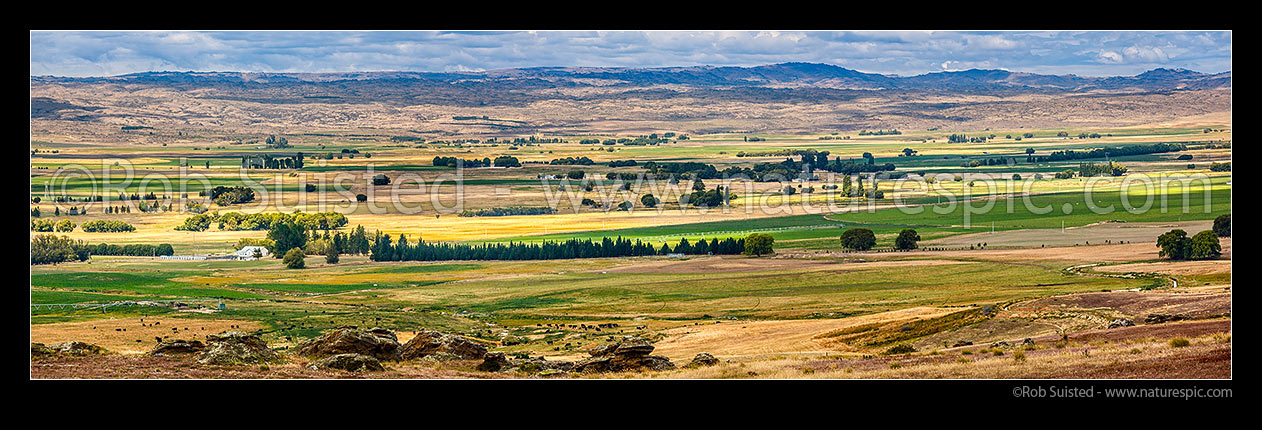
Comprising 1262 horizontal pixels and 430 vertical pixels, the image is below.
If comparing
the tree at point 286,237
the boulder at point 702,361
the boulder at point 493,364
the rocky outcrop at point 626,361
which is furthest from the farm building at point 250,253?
the boulder at point 702,361

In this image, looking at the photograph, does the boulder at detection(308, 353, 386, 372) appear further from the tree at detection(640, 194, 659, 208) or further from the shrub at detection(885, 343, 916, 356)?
the tree at detection(640, 194, 659, 208)

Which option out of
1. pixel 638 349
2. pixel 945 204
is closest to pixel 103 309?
pixel 638 349

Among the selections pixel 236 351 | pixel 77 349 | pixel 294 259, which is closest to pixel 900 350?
pixel 236 351

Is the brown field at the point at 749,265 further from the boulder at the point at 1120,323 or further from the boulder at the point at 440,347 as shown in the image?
the boulder at the point at 440,347

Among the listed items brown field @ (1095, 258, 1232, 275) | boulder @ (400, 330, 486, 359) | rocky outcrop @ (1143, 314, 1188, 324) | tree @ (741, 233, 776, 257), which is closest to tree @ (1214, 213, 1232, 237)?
brown field @ (1095, 258, 1232, 275)

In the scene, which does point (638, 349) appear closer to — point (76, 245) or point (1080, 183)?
point (76, 245)
